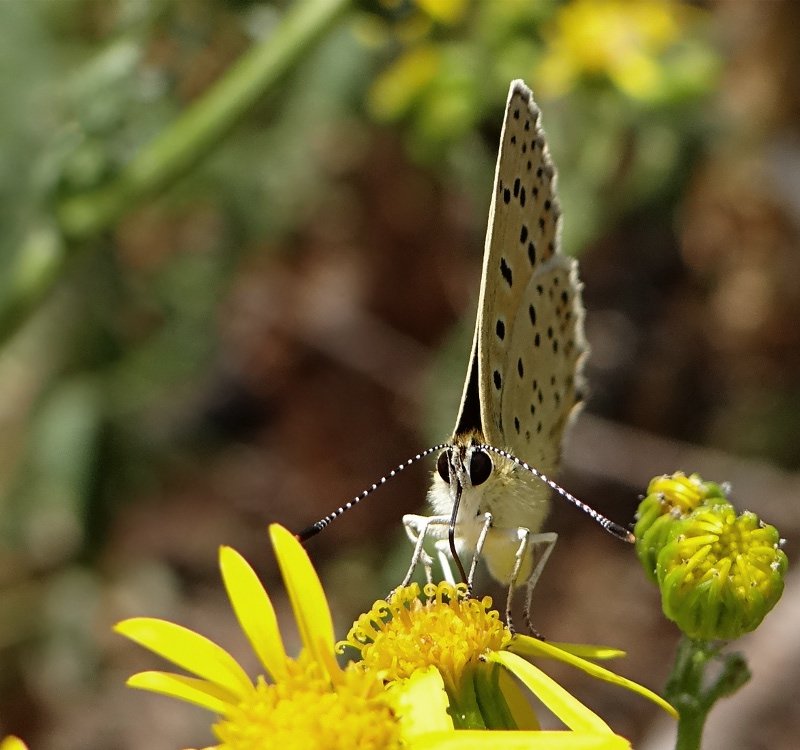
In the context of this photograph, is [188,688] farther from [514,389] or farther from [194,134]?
[194,134]

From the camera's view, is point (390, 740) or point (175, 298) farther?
point (175, 298)

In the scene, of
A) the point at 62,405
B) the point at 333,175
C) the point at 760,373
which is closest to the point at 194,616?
the point at 62,405

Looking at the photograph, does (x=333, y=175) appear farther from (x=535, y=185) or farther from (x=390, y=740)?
(x=390, y=740)

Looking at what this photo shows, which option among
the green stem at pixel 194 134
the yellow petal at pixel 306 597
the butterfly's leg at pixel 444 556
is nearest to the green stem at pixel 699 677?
the butterfly's leg at pixel 444 556

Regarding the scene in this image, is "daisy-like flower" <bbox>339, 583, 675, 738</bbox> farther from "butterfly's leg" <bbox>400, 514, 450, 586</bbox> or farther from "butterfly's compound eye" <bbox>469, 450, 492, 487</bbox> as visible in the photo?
"butterfly's compound eye" <bbox>469, 450, 492, 487</bbox>

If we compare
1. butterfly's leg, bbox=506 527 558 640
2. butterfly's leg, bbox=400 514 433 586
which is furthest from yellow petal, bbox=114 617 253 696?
butterfly's leg, bbox=506 527 558 640

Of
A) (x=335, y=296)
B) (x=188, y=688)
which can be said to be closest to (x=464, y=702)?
(x=188, y=688)

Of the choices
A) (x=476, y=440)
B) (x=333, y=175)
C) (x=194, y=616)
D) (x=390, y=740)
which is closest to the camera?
(x=390, y=740)
